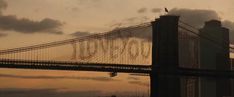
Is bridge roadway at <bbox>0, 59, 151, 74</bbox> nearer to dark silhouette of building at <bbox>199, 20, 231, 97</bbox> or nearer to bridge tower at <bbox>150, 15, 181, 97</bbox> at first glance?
bridge tower at <bbox>150, 15, 181, 97</bbox>

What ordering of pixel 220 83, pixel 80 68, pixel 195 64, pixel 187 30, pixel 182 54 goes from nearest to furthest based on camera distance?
1. pixel 80 68
2. pixel 187 30
3. pixel 182 54
4. pixel 195 64
5. pixel 220 83

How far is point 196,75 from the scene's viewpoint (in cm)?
9644

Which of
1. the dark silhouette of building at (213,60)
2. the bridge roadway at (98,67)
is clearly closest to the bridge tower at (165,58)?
the bridge roadway at (98,67)

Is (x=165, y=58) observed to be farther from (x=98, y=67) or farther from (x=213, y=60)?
(x=213, y=60)

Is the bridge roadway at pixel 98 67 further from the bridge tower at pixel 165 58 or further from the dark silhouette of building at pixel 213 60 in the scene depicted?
the dark silhouette of building at pixel 213 60

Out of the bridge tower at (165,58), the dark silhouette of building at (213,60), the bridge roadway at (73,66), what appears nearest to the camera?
the bridge roadway at (73,66)

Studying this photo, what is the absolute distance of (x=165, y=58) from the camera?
98.7 meters

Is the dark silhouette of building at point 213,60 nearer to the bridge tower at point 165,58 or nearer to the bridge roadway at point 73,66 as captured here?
the bridge tower at point 165,58

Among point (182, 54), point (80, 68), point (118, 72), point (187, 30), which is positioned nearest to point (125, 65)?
point (118, 72)

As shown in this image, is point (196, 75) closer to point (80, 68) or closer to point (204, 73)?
point (204, 73)

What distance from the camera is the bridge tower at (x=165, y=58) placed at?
3706 inches

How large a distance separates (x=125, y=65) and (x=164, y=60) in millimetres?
10901

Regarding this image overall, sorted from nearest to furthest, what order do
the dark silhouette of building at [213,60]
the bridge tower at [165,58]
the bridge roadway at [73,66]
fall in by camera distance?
the bridge roadway at [73,66]
the bridge tower at [165,58]
the dark silhouette of building at [213,60]

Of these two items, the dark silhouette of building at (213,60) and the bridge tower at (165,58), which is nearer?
the bridge tower at (165,58)
